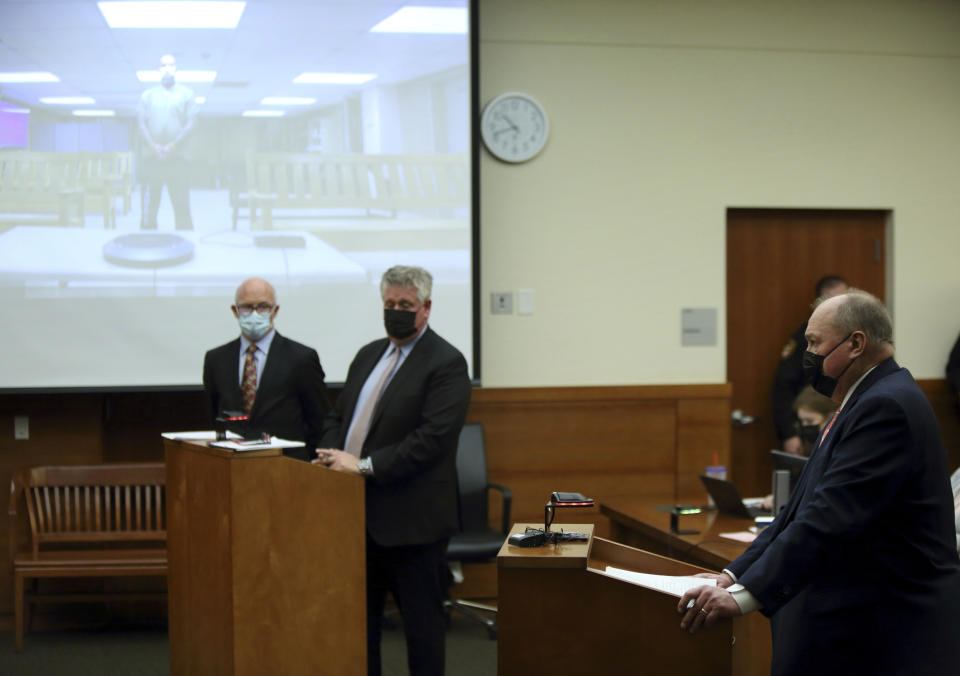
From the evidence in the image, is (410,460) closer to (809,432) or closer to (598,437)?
(809,432)

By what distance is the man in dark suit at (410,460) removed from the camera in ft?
10.4

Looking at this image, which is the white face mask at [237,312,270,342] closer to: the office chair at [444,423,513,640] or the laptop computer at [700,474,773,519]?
the office chair at [444,423,513,640]

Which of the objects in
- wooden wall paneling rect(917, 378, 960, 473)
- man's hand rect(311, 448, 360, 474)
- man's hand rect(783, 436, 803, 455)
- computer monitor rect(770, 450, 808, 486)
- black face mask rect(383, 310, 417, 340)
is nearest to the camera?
man's hand rect(311, 448, 360, 474)

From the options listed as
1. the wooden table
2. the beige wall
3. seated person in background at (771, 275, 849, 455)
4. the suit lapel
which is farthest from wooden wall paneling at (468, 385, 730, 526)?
the suit lapel

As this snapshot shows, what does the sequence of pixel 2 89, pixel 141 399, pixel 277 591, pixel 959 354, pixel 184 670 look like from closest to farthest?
1. pixel 277 591
2. pixel 184 670
3. pixel 2 89
4. pixel 141 399
5. pixel 959 354

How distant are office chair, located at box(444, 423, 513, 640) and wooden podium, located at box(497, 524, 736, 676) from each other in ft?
7.84

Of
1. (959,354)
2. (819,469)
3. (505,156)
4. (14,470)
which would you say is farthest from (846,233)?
(14,470)

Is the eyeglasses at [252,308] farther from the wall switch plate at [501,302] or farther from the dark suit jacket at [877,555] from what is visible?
the dark suit jacket at [877,555]

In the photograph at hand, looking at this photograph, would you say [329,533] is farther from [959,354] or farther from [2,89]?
[959,354]

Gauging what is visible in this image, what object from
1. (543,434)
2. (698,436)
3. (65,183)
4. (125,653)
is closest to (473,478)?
(543,434)

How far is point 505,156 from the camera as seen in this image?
16.9ft

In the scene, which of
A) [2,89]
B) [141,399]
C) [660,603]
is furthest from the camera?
[141,399]

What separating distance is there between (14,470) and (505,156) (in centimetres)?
291

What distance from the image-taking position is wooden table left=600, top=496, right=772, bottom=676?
9.71 feet
